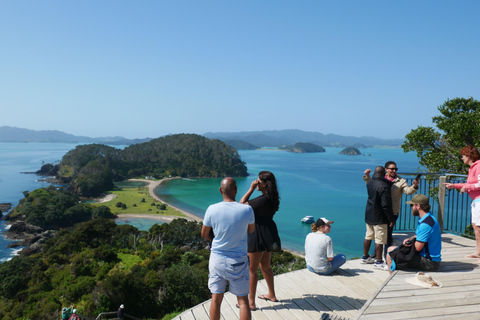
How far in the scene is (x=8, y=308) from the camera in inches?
699

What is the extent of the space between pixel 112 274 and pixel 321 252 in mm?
16500

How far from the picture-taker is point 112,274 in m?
17.9

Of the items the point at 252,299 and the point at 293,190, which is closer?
the point at 252,299

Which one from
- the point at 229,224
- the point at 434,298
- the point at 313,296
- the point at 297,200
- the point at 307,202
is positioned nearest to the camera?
the point at 229,224

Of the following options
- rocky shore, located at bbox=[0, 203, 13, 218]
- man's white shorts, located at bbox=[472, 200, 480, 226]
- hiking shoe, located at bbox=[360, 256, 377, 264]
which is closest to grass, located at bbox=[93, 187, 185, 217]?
rocky shore, located at bbox=[0, 203, 13, 218]

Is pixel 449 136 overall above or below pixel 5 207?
above

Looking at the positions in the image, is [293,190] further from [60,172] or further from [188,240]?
[60,172]

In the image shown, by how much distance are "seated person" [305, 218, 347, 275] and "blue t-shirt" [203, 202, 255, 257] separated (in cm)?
206

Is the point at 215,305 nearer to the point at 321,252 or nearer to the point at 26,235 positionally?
the point at 321,252

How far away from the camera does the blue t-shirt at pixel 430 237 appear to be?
137 inches

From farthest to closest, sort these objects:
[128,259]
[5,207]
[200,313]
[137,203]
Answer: [137,203] → [5,207] → [128,259] → [200,313]

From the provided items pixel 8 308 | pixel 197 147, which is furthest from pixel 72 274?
pixel 197 147

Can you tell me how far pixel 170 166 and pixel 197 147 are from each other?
43.1ft

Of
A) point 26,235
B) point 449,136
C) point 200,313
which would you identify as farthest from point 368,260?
point 26,235
